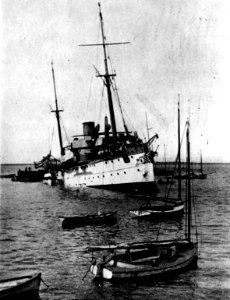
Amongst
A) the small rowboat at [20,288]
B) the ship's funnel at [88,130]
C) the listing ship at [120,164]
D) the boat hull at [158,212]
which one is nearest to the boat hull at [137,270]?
the small rowboat at [20,288]

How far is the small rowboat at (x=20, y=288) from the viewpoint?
557 inches

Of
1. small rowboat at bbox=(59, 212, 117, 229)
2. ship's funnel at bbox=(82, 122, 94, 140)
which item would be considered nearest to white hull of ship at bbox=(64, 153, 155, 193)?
ship's funnel at bbox=(82, 122, 94, 140)

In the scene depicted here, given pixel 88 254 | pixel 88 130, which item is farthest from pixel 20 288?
pixel 88 130

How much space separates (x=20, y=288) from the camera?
14.5 m

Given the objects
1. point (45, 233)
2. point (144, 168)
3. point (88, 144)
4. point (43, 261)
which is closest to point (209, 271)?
point (43, 261)

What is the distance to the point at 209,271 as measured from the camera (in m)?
19.1

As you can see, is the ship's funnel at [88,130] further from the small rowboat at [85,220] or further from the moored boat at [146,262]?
the moored boat at [146,262]

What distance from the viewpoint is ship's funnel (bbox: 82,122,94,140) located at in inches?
2832

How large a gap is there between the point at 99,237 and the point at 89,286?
9.58 meters

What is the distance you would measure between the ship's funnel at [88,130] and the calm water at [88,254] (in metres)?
27.7

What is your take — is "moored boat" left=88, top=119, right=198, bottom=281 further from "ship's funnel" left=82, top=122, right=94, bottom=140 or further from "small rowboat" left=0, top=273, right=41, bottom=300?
"ship's funnel" left=82, top=122, right=94, bottom=140

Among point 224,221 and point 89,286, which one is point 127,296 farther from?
point 224,221

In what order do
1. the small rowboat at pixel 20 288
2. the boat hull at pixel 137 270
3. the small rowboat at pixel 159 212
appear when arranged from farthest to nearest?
1. the small rowboat at pixel 159 212
2. the boat hull at pixel 137 270
3. the small rowboat at pixel 20 288

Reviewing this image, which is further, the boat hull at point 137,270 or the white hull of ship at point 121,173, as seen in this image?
the white hull of ship at point 121,173
